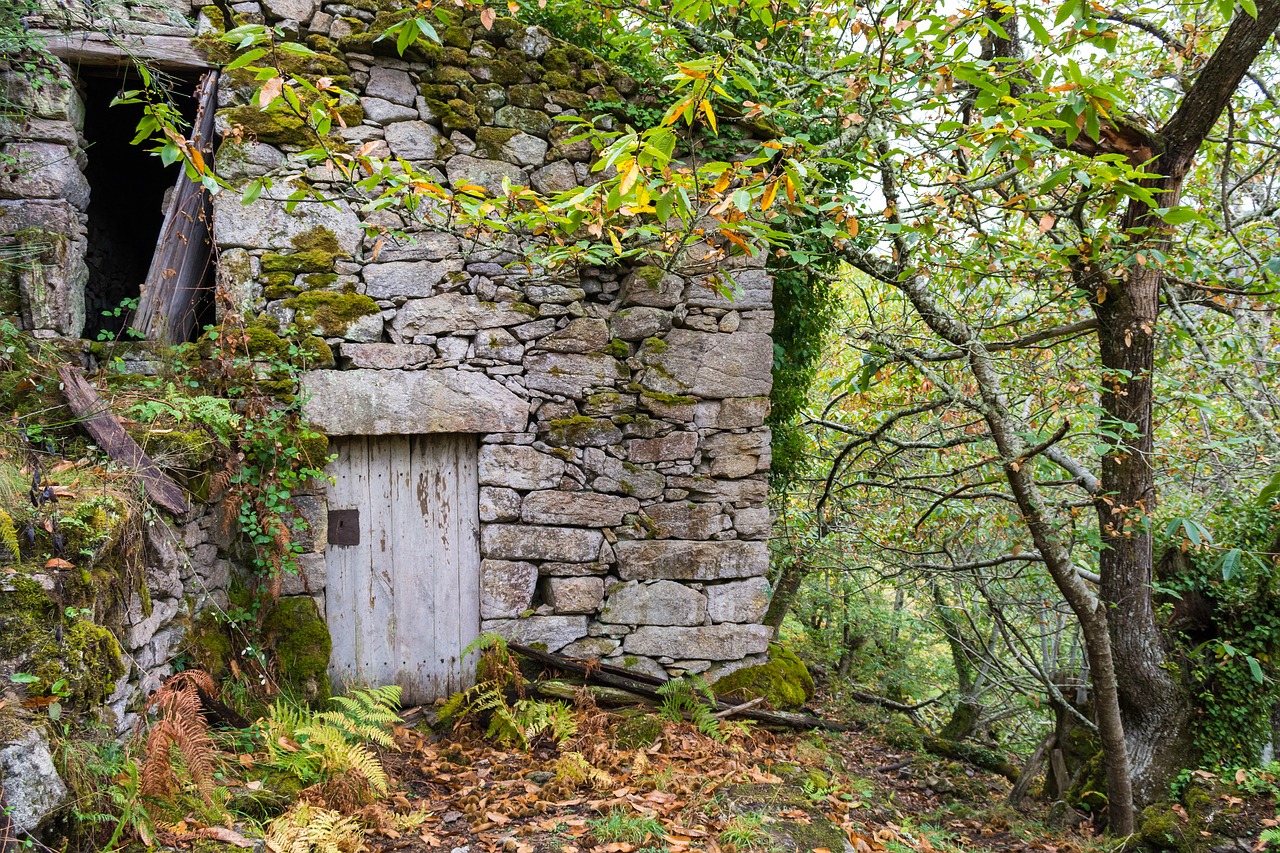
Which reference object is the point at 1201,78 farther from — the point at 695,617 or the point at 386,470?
the point at 386,470

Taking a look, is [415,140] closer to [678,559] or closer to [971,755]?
[678,559]

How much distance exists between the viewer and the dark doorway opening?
16.3 ft

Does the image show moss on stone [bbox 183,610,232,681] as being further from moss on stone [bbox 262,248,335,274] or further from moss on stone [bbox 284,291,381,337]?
moss on stone [bbox 262,248,335,274]

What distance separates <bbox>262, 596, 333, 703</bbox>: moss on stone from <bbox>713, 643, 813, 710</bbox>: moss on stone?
2246 mm

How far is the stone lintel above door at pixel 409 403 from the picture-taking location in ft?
13.1

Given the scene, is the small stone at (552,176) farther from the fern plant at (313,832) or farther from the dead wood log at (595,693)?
the fern plant at (313,832)

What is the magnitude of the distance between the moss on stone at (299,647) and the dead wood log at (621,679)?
1002 mm

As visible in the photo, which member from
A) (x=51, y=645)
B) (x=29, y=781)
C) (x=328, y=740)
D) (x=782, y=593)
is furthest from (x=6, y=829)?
A: (x=782, y=593)

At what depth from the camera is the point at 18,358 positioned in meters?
3.37

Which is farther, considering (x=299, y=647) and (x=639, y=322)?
(x=639, y=322)

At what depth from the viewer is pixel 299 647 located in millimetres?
3859

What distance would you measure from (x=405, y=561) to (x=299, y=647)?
0.72 m

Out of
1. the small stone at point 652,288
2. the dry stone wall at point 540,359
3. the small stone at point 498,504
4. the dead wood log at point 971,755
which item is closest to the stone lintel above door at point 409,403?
the dry stone wall at point 540,359

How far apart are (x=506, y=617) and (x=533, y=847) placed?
1.50m
